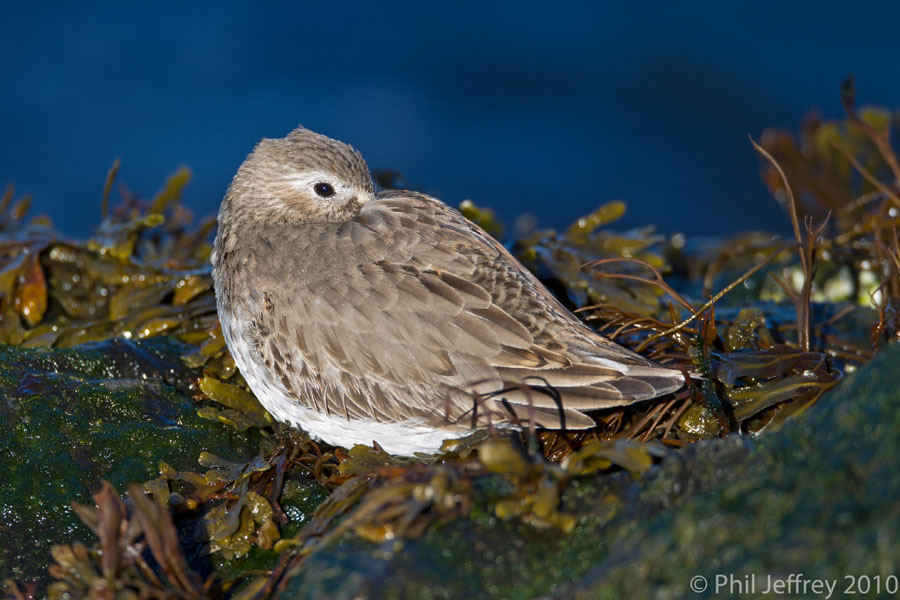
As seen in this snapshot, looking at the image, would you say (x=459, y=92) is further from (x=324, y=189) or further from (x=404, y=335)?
(x=404, y=335)

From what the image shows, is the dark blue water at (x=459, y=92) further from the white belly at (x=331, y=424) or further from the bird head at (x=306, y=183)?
the white belly at (x=331, y=424)

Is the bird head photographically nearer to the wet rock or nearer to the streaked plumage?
the streaked plumage

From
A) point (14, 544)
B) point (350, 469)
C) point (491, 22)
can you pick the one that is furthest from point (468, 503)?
point (491, 22)

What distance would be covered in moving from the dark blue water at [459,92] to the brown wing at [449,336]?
775cm

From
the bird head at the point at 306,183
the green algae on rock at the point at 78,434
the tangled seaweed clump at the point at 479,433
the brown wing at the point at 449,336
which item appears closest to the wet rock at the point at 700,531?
the tangled seaweed clump at the point at 479,433

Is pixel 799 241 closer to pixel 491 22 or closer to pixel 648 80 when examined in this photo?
pixel 648 80

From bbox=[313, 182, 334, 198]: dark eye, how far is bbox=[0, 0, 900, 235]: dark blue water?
7.29 metres

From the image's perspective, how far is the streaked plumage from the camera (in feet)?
11.6

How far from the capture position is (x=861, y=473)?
2186 mm

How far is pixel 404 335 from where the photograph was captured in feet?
11.8

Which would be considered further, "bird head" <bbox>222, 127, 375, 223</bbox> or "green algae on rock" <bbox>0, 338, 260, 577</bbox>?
"bird head" <bbox>222, 127, 375, 223</bbox>

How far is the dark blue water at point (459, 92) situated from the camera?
1181 cm

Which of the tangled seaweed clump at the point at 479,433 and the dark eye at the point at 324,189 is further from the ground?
the dark eye at the point at 324,189

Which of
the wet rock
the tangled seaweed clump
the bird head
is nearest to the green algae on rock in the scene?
the tangled seaweed clump
